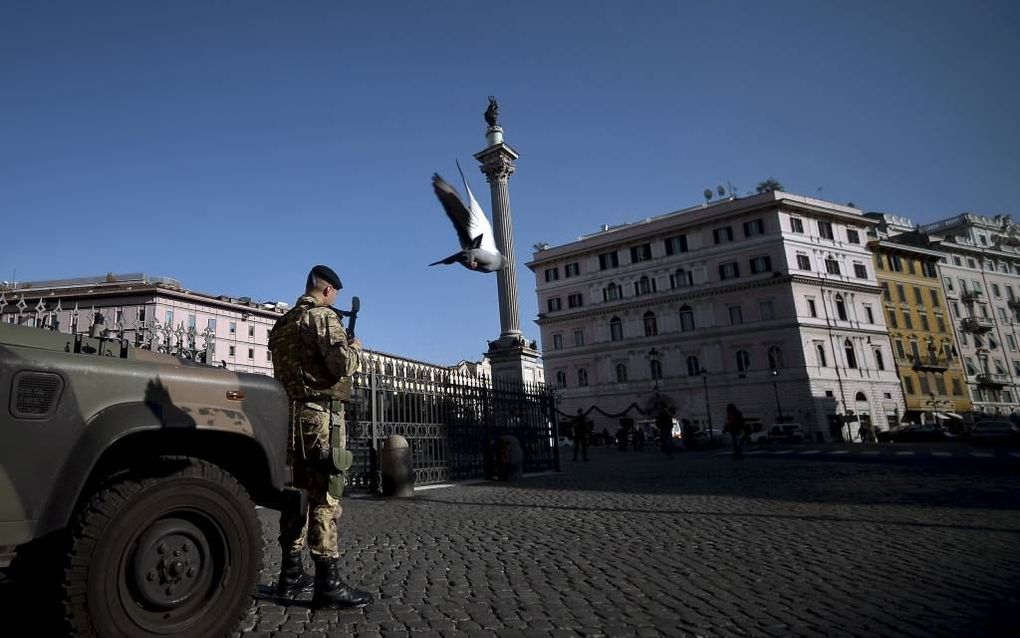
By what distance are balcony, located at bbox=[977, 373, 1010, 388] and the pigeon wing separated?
58638 millimetres

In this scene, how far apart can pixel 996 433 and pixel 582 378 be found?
29.3m

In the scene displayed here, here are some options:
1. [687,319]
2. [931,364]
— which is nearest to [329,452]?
[687,319]

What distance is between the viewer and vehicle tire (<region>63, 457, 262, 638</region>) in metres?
2.08

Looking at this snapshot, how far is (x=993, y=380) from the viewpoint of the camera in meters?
52.5

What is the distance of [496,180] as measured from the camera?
19.1 m

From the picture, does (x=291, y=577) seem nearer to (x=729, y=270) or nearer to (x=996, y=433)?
(x=996, y=433)

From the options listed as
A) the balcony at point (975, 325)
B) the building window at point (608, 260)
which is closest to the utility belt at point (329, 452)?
the building window at point (608, 260)

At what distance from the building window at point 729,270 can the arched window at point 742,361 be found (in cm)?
643

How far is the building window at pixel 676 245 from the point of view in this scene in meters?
48.4

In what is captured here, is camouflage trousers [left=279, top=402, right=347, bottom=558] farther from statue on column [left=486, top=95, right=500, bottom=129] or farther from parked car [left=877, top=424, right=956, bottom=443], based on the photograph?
parked car [left=877, top=424, right=956, bottom=443]

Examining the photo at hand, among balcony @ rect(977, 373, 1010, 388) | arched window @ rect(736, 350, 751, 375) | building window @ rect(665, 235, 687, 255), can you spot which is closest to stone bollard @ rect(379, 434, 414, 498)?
arched window @ rect(736, 350, 751, 375)

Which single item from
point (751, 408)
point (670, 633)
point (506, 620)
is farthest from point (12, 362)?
point (751, 408)

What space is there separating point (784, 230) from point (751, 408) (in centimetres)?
1471

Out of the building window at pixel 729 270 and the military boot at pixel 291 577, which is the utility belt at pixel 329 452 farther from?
the building window at pixel 729 270
